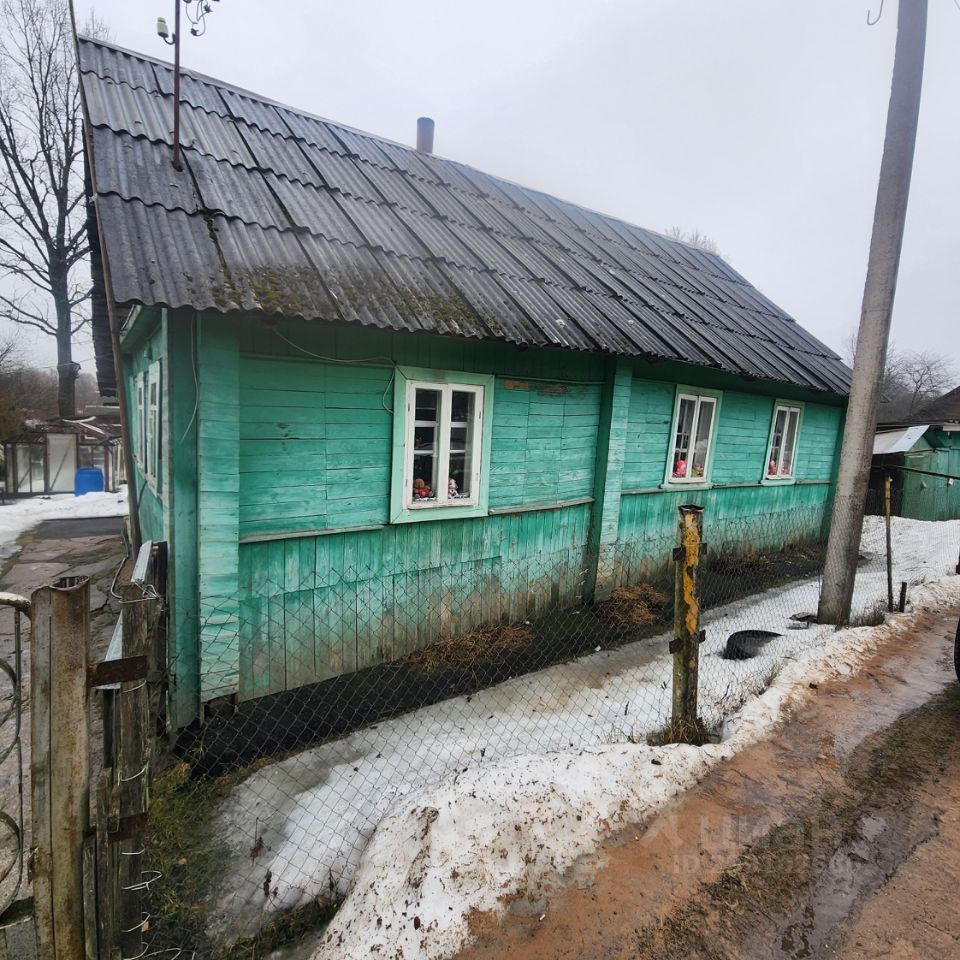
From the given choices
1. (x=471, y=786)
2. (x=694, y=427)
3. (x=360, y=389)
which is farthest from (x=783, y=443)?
(x=471, y=786)

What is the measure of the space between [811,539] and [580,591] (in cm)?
702

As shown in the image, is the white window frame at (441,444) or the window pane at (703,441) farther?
the window pane at (703,441)

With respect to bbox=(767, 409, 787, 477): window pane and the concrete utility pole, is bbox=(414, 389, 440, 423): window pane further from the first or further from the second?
bbox=(767, 409, 787, 477): window pane

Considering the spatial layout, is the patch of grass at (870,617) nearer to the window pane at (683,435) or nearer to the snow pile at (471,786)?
the snow pile at (471,786)

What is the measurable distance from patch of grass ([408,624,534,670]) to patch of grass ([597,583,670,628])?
1175 mm

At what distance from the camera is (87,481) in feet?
53.8

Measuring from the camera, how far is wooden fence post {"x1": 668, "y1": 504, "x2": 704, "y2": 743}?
3.68 m

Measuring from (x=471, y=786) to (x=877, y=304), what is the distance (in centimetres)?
631

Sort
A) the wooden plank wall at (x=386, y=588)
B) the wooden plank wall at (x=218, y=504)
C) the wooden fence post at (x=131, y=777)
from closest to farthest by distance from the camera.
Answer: the wooden fence post at (x=131, y=777)
the wooden plank wall at (x=218, y=504)
the wooden plank wall at (x=386, y=588)

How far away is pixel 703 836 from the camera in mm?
2975

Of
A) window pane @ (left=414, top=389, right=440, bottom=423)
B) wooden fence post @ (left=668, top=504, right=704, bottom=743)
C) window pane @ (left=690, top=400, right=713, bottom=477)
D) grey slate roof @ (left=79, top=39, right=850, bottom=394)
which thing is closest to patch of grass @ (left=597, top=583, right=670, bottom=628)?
window pane @ (left=690, top=400, right=713, bottom=477)

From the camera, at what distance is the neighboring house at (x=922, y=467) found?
13.3 metres

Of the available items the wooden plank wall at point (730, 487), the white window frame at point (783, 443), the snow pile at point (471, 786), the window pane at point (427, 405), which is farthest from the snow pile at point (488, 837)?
the white window frame at point (783, 443)

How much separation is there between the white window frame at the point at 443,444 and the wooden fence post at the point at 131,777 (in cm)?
303
